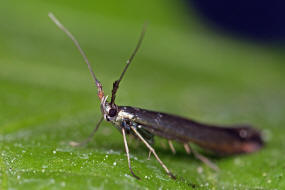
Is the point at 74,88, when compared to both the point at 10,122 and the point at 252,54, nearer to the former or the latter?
the point at 10,122

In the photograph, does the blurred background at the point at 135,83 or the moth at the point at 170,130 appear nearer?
the blurred background at the point at 135,83

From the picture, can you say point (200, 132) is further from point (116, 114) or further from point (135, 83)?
point (135, 83)

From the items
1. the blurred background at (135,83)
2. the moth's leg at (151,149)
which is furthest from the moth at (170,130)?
the blurred background at (135,83)

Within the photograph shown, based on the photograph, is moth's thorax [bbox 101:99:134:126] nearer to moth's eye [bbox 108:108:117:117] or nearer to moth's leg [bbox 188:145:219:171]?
moth's eye [bbox 108:108:117:117]

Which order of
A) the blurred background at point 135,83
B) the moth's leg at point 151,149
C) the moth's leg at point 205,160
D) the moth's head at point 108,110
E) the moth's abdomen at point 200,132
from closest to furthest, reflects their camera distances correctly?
the blurred background at point 135,83 < the moth's leg at point 151,149 < the moth's head at point 108,110 < the moth's abdomen at point 200,132 < the moth's leg at point 205,160

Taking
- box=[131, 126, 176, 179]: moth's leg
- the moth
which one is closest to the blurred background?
box=[131, 126, 176, 179]: moth's leg

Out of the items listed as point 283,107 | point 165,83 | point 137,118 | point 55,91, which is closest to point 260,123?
point 283,107

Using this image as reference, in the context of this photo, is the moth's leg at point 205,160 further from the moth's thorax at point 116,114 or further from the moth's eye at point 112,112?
the moth's eye at point 112,112
